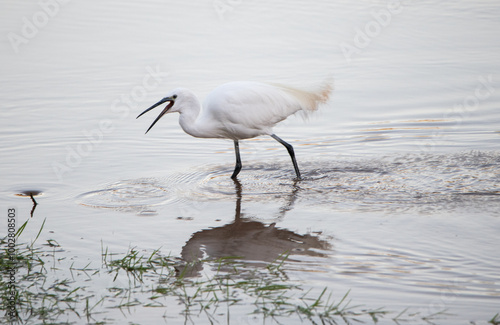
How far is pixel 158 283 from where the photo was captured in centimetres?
450

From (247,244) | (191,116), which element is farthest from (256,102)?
(247,244)

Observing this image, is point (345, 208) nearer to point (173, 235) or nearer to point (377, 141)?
point (173, 235)

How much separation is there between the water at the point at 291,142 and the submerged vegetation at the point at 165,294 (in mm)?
245

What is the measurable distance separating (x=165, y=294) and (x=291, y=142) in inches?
176

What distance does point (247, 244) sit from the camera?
5438mm

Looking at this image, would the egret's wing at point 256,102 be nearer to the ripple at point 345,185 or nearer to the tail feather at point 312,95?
the tail feather at point 312,95

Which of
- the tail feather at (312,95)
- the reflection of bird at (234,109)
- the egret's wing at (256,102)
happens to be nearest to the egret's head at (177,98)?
the reflection of bird at (234,109)

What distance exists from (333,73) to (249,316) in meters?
7.27

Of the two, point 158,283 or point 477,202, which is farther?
point 477,202

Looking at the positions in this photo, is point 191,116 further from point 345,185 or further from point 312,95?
point 345,185

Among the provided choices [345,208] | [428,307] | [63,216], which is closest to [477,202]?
[345,208]

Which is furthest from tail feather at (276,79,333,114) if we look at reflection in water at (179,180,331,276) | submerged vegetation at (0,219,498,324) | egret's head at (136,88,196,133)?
submerged vegetation at (0,219,498,324)

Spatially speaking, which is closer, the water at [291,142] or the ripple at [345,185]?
the water at [291,142]

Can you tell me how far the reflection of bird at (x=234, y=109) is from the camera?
6.89 m
